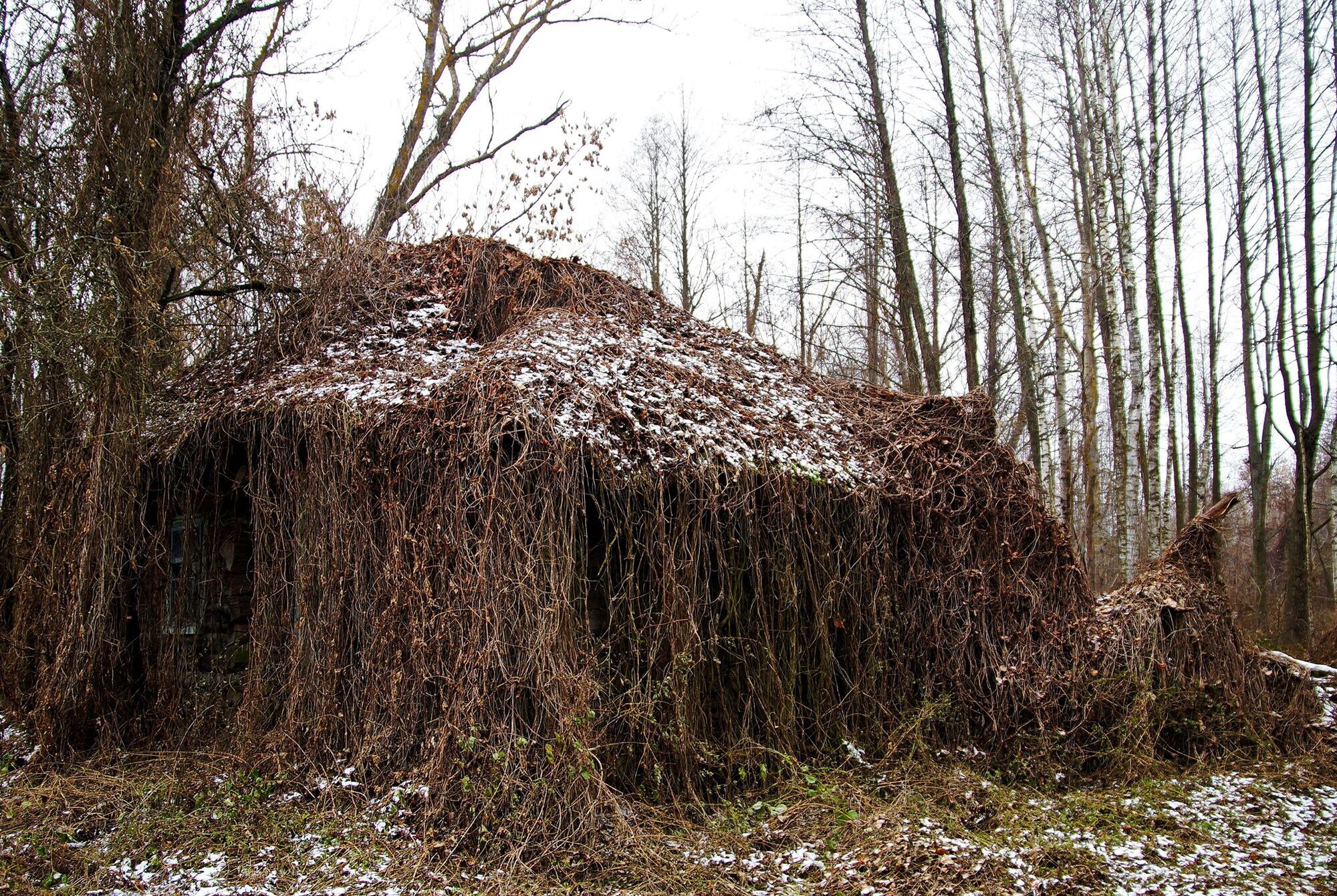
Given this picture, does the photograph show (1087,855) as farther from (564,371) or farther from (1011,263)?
(1011,263)

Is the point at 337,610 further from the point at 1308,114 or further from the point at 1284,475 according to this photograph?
the point at 1284,475

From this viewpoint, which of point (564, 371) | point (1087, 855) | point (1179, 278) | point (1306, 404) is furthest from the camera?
point (1179, 278)

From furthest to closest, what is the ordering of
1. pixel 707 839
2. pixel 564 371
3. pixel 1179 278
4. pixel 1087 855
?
pixel 1179 278
pixel 564 371
pixel 707 839
pixel 1087 855

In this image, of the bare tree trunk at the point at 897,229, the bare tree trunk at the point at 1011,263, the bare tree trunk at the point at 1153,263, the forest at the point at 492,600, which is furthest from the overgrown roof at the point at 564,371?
the bare tree trunk at the point at 1153,263

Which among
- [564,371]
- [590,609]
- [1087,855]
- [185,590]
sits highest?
[564,371]

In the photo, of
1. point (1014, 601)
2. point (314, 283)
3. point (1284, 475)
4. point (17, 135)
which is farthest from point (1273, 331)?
point (1284, 475)

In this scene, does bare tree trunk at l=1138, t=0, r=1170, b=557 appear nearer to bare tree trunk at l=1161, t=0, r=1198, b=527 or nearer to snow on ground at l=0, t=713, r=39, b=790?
bare tree trunk at l=1161, t=0, r=1198, b=527

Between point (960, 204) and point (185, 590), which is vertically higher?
point (960, 204)

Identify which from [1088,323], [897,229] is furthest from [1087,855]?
[1088,323]

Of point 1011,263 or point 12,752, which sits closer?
point 12,752

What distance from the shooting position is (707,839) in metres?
4.68

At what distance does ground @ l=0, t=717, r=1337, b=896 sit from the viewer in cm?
412

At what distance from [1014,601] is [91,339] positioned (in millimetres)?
7069

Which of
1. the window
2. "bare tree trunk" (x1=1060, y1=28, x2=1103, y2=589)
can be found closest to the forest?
the window
